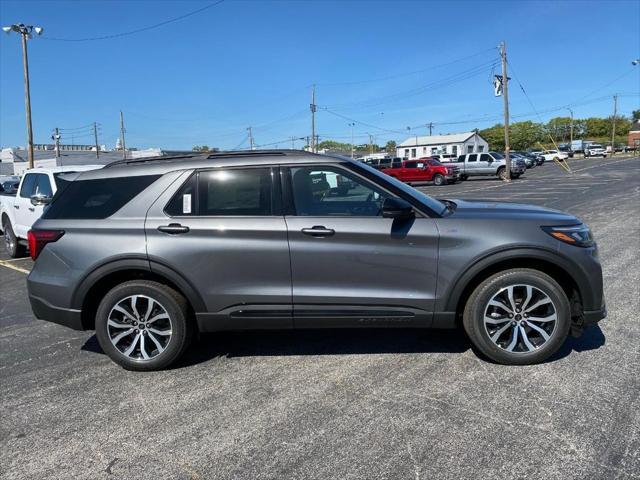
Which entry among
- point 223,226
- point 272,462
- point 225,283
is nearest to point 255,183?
point 223,226

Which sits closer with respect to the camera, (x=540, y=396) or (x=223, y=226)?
(x=540, y=396)

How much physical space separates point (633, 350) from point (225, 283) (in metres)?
3.40

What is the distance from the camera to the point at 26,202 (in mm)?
9406

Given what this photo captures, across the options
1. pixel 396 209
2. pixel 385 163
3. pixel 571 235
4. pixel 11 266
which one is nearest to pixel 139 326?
pixel 396 209

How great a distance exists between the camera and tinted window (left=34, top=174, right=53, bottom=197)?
29.4 ft

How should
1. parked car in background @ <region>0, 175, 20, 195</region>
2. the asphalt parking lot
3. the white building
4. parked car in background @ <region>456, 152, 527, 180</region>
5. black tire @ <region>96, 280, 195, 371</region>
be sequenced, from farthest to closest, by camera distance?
the white building, parked car in background @ <region>456, 152, 527, 180</region>, parked car in background @ <region>0, 175, 20, 195</region>, black tire @ <region>96, 280, 195, 371</region>, the asphalt parking lot

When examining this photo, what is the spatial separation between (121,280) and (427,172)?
32694 millimetres

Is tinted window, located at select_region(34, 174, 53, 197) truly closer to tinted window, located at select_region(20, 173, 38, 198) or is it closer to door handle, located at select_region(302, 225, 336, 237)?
tinted window, located at select_region(20, 173, 38, 198)

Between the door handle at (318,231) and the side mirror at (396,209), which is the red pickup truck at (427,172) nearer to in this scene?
the side mirror at (396,209)

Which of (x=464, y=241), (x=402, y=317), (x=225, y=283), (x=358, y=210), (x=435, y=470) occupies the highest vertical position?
(x=358, y=210)

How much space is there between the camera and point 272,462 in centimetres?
293

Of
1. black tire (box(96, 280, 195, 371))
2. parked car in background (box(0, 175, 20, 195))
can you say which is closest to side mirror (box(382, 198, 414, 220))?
black tire (box(96, 280, 195, 371))

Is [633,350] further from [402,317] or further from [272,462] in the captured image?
[272,462]

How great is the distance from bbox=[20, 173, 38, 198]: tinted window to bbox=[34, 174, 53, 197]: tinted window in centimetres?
17
